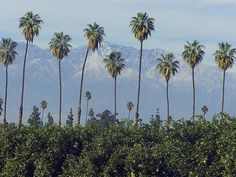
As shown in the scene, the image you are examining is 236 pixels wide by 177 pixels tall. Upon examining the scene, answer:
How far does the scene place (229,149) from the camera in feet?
151

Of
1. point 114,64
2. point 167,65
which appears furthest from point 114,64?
point 167,65

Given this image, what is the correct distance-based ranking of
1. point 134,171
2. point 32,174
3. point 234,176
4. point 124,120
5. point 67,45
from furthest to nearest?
point 67,45
point 124,120
point 32,174
point 134,171
point 234,176

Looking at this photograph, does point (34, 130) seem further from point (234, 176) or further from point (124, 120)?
point (234, 176)

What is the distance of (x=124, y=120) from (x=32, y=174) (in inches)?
389

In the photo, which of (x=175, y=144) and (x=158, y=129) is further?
(x=158, y=129)

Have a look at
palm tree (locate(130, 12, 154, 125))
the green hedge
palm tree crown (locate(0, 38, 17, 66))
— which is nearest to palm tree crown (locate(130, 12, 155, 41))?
palm tree (locate(130, 12, 154, 125))

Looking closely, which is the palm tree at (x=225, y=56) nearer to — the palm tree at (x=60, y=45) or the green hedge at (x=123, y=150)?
the palm tree at (x=60, y=45)

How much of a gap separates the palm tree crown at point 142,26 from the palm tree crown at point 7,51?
72.7 feet

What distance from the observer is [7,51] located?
110 meters

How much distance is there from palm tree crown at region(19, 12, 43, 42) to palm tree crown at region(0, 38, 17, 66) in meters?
4.24

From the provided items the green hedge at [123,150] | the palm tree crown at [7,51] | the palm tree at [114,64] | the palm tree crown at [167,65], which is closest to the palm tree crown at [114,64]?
the palm tree at [114,64]

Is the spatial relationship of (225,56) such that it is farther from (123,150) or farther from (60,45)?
(123,150)

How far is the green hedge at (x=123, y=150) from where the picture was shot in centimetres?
4797

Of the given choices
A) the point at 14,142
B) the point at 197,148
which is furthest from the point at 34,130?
the point at 197,148
